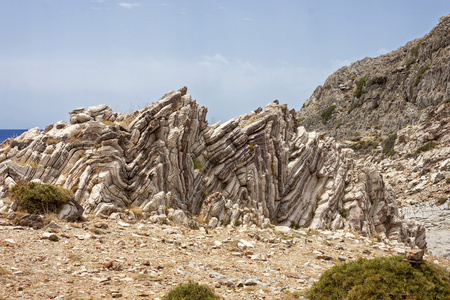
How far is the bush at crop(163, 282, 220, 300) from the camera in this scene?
1116 centimetres

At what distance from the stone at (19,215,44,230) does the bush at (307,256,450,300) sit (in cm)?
1197

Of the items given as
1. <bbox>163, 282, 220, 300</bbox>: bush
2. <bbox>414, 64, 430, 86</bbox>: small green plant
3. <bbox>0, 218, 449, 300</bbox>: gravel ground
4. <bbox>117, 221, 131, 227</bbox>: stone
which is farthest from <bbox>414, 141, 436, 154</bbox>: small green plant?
<bbox>163, 282, 220, 300</bbox>: bush

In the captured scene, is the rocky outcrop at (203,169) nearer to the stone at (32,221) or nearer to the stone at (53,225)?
the stone at (53,225)

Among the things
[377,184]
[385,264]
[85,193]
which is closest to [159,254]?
[85,193]

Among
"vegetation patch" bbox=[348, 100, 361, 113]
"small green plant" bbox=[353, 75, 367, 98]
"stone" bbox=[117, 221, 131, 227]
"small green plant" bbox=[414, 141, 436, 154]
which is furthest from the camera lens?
"small green plant" bbox=[353, 75, 367, 98]

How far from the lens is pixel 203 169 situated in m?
27.0

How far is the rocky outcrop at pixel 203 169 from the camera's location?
21.7m

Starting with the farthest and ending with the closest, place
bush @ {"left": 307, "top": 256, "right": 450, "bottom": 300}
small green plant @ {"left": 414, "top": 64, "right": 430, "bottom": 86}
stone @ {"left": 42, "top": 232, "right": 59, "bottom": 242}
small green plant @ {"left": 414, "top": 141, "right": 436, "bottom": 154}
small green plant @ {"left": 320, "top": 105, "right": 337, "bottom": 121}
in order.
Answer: small green plant @ {"left": 320, "top": 105, "right": 337, "bottom": 121}, small green plant @ {"left": 414, "top": 64, "right": 430, "bottom": 86}, small green plant @ {"left": 414, "top": 141, "right": 436, "bottom": 154}, stone @ {"left": 42, "top": 232, "right": 59, "bottom": 242}, bush @ {"left": 307, "top": 256, "right": 450, "bottom": 300}

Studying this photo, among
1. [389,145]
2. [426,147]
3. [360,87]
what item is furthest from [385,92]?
[426,147]

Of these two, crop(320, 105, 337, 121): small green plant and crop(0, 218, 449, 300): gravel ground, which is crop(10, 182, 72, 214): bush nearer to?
crop(0, 218, 449, 300): gravel ground

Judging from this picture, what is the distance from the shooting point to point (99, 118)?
2538cm

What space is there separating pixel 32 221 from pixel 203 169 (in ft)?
42.1

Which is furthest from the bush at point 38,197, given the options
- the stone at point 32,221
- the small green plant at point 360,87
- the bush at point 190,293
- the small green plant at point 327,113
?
the small green plant at point 360,87

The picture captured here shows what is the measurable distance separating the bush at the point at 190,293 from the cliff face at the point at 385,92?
88.7 m
